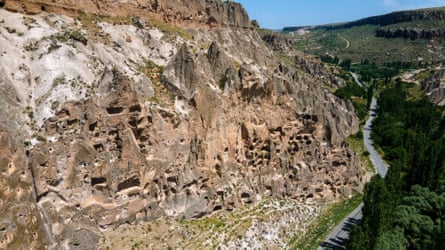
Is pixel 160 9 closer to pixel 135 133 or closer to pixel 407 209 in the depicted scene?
pixel 135 133

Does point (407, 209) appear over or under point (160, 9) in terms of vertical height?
under

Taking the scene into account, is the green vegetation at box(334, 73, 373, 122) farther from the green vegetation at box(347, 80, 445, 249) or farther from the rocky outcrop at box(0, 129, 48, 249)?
the rocky outcrop at box(0, 129, 48, 249)

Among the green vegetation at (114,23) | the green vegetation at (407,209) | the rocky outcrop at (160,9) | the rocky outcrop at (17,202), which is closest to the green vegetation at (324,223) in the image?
the green vegetation at (407,209)

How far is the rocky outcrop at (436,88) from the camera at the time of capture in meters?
135

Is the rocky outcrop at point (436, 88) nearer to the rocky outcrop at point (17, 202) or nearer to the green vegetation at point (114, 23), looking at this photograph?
the green vegetation at point (114, 23)

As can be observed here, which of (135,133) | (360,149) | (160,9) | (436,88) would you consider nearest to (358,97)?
(436,88)

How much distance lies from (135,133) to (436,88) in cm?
14401

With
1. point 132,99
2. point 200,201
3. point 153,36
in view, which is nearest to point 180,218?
point 200,201

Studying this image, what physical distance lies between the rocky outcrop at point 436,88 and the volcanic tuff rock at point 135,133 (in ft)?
342

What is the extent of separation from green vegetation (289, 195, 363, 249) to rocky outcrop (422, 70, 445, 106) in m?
104

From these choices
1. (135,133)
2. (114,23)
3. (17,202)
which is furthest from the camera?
(114,23)

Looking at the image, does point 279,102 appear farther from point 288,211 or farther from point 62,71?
point 62,71

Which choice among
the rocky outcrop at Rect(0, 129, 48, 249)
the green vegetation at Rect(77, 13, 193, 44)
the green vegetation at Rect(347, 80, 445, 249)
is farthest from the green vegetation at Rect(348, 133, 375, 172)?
the rocky outcrop at Rect(0, 129, 48, 249)

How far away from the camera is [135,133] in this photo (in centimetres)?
3316
